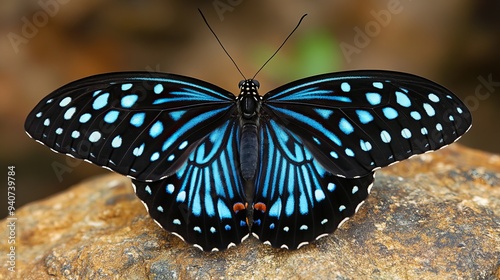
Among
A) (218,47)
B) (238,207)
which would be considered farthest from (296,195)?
(218,47)

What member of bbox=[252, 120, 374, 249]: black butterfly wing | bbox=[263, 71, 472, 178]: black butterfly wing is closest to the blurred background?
bbox=[263, 71, 472, 178]: black butterfly wing

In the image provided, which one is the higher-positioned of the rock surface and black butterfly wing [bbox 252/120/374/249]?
black butterfly wing [bbox 252/120/374/249]

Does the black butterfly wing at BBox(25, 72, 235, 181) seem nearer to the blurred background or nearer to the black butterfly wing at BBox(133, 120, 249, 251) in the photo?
the black butterfly wing at BBox(133, 120, 249, 251)

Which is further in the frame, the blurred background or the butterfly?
the blurred background

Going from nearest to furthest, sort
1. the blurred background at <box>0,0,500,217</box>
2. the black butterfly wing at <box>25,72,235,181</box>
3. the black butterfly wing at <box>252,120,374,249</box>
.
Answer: the black butterfly wing at <box>252,120,374,249</box> < the black butterfly wing at <box>25,72,235,181</box> < the blurred background at <box>0,0,500,217</box>

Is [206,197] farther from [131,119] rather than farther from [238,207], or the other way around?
[131,119]

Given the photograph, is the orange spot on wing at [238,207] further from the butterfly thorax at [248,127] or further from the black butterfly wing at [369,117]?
the black butterfly wing at [369,117]

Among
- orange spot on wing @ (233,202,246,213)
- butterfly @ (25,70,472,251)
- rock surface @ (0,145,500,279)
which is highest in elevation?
butterfly @ (25,70,472,251)
